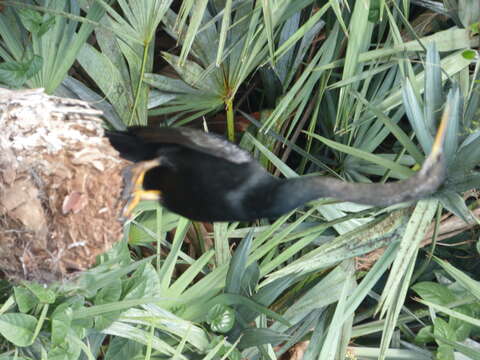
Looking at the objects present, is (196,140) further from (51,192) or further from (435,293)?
(435,293)

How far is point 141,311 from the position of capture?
229 centimetres

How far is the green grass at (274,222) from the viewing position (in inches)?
83.9

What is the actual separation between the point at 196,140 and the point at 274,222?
0.55m

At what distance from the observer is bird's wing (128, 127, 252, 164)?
2109mm

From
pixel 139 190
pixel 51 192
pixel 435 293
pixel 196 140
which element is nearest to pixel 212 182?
pixel 196 140

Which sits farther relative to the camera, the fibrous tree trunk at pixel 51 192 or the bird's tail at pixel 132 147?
the bird's tail at pixel 132 147

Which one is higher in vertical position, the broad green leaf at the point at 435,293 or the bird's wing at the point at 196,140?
the bird's wing at the point at 196,140

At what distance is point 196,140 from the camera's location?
214 cm

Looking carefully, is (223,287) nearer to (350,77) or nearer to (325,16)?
(350,77)

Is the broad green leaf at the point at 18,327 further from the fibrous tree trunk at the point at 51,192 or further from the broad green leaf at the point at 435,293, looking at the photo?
the broad green leaf at the point at 435,293

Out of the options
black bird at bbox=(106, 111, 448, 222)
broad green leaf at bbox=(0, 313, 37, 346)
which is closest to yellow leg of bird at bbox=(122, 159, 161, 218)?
black bird at bbox=(106, 111, 448, 222)

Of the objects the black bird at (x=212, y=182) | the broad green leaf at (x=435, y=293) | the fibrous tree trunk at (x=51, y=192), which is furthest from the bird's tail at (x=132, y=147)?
the broad green leaf at (x=435, y=293)

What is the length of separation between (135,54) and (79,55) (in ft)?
0.68

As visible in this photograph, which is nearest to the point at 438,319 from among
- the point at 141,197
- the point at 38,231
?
the point at 141,197
